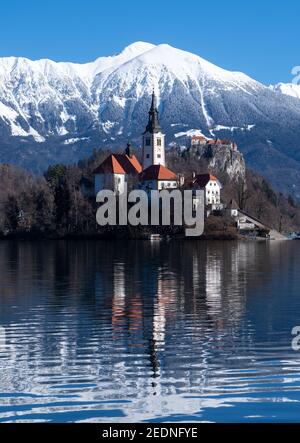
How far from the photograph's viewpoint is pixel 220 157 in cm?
18175

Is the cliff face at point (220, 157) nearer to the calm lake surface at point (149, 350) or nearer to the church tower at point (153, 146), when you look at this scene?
the church tower at point (153, 146)

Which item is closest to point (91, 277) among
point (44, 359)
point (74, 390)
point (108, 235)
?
point (44, 359)

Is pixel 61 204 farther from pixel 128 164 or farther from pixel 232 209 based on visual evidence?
pixel 128 164

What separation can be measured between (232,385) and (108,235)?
9671 cm

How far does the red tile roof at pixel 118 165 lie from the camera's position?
14550 cm

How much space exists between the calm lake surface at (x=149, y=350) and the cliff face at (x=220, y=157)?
130 m

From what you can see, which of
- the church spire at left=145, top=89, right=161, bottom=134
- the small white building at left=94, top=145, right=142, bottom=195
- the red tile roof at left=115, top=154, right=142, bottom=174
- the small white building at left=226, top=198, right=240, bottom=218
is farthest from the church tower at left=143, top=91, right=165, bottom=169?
the small white building at left=226, top=198, right=240, bottom=218

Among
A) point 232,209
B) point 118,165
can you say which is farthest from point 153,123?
point 232,209

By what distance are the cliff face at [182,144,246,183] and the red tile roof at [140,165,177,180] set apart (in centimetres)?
3310

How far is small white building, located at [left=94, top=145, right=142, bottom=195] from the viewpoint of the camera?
470ft

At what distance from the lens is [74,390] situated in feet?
64.9

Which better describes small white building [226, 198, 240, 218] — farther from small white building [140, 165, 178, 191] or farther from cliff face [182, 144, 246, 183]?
cliff face [182, 144, 246, 183]
